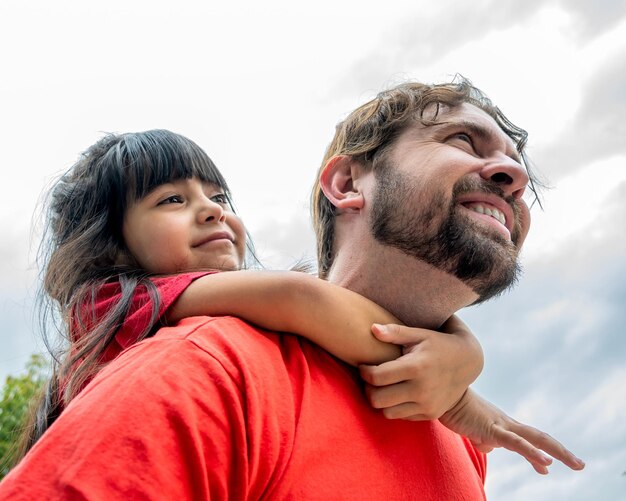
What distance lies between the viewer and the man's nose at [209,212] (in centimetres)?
182

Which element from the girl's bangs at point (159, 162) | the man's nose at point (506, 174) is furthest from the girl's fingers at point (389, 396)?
the girl's bangs at point (159, 162)

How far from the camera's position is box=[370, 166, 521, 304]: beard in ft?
5.10

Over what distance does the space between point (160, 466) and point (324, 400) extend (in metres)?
0.38

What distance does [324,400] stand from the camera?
1.23 meters

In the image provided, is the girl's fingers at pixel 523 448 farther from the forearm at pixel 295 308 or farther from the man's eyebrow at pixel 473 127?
the man's eyebrow at pixel 473 127

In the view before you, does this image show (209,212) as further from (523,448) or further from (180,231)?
(523,448)

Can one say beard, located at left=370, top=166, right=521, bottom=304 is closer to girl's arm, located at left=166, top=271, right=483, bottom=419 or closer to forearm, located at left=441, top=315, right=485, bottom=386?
forearm, located at left=441, top=315, right=485, bottom=386

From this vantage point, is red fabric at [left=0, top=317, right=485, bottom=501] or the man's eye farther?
the man's eye

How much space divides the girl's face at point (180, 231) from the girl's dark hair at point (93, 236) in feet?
0.11

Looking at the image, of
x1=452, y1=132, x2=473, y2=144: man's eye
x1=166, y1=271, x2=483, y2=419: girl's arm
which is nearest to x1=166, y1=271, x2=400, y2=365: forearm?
x1=166, y1=271, x2=483, y2=419: girl's arm

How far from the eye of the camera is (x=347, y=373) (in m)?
1.35

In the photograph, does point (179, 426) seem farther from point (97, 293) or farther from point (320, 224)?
point (320, 224)

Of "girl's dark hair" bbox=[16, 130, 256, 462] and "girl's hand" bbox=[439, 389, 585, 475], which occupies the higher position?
"girl's dark hair" bbox=[16, 130, 256, 462]

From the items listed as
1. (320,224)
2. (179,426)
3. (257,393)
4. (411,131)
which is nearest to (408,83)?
(411,131)
